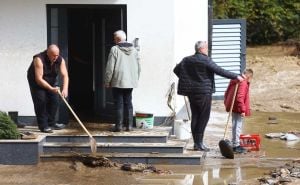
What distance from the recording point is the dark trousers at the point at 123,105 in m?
11.8

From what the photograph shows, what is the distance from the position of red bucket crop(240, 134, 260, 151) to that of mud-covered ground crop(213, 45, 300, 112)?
538 cm

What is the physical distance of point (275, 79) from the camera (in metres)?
21.0

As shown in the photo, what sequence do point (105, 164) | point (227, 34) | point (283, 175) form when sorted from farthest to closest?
point (227, 34) → point (105, 164) → point (283, 175)

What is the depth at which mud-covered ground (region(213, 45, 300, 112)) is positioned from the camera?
18.0 m

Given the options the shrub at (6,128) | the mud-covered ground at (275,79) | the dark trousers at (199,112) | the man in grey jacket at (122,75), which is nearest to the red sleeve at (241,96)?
the dark trousers at (199,112)

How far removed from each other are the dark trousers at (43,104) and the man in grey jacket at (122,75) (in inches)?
35.0

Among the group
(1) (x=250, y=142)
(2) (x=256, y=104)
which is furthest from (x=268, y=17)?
(1) (x=250, y=142)

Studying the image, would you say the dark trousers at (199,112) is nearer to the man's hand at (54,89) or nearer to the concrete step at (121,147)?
the concrete step at (121,147)

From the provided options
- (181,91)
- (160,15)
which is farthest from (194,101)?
(160,15)

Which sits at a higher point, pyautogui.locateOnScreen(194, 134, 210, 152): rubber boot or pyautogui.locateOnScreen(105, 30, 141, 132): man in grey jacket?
pyautogui.locateOnScreen(105, 30, 141, 132): man in grey jacket

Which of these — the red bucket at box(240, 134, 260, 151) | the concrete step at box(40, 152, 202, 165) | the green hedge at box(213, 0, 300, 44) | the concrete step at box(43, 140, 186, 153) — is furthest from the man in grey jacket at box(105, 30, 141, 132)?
the green hedge at box(213, 0, 300, 44)

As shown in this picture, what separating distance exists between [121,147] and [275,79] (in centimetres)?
1051

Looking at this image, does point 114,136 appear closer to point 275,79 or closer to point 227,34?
point 227,34

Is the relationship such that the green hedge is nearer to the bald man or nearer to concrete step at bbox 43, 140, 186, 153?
the bald man
